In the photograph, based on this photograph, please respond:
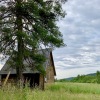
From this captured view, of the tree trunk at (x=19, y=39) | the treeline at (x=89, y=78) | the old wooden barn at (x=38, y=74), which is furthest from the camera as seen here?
the treeline at (x=89, y=78)

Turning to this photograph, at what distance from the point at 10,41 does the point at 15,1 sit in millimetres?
3823

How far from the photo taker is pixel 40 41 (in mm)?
24844

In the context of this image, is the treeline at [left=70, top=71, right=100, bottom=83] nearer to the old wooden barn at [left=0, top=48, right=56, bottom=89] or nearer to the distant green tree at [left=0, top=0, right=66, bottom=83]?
the old wooden barn at [left=0, top=48, right=56, bottom=89]

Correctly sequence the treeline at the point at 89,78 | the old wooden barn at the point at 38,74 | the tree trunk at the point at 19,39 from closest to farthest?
the tree trunk at the point at 19,39 → the old wooden barn at the point at 38,74 → the treeline at the point at 89,78

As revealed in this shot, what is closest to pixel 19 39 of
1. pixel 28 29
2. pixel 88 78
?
pixel 28 29

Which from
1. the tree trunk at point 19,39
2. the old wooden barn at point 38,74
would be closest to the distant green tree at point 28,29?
the tree trunk at point 19,39

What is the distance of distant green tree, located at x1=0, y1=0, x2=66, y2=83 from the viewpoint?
77.5 feet

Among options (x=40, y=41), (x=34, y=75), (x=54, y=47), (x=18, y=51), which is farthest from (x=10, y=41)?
(x=34, y=75)

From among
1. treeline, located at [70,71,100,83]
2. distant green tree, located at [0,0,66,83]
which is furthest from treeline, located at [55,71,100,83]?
distant green tree, located at [0,0,66,83]

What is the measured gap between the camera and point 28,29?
25.3 m

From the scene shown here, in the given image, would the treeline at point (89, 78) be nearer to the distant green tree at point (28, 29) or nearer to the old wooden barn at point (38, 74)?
the old wooden barn at point (38, 74)

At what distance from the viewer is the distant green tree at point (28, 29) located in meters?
23.6

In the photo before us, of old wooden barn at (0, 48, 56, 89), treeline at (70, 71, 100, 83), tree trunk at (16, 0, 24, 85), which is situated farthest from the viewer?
treeline at (70, 71, 100, 83)

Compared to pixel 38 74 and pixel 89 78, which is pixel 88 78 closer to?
pixel 89 78
